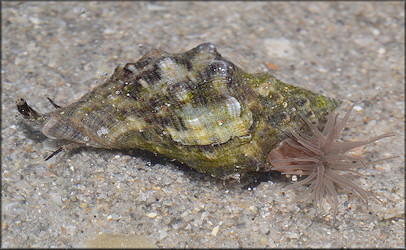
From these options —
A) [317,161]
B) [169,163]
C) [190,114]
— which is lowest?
[317,161]

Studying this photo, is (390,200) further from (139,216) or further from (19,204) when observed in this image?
(19,204)

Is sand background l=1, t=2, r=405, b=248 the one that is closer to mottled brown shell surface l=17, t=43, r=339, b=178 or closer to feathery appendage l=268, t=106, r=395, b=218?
feathery appendage l=268, t=106, r=395, b=218

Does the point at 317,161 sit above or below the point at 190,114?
below

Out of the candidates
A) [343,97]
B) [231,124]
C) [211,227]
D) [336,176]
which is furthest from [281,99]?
[343,97]

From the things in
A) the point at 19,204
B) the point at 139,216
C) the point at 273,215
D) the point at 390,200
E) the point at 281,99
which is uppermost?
the point at 281,99

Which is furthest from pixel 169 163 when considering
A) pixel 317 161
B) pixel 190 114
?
pixel 317 161

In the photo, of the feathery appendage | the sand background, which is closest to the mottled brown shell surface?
the feathery appendage

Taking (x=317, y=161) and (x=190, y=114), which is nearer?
(x=190, y=114)

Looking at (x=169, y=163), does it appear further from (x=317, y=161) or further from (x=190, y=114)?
(x=317, y=161)
